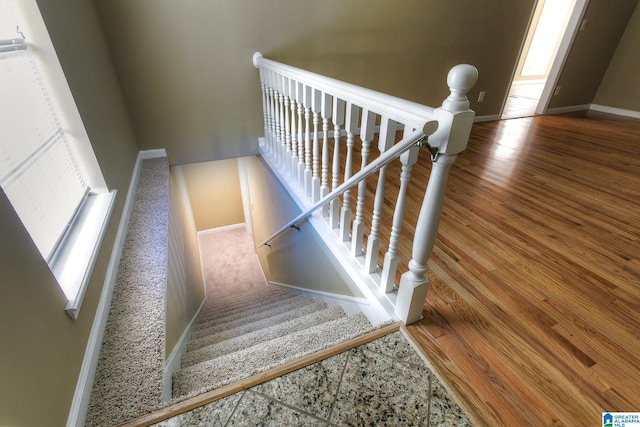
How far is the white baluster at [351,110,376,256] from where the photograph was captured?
1239 millimetres

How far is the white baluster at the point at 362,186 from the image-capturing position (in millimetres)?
1239

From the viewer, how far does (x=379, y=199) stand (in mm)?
1333

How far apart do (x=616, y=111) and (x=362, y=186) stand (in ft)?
17.3

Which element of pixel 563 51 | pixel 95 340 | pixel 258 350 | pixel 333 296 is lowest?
pixel 333 296

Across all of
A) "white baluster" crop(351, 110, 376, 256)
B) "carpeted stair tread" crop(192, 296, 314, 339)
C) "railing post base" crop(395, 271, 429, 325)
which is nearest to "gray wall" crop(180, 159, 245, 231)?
"carpeted stair tread" crop(192, 296, 314, 339)

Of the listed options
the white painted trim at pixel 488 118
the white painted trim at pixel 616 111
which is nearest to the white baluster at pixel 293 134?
the white painted trim at pixel 488 118

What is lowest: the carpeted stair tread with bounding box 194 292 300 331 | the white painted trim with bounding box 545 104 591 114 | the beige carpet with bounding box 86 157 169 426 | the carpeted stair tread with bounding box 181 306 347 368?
the carpeted stair tread with bounding box 194 292 300 331

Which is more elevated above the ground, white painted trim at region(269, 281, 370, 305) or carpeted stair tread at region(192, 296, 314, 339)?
white painted trim at region(269, 281, 370, 305)

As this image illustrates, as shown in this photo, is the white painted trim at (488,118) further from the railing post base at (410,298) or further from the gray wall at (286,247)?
the railing post base at (410,298)

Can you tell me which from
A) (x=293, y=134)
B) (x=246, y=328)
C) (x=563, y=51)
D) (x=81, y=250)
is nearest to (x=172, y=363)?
(x=81, y=250)

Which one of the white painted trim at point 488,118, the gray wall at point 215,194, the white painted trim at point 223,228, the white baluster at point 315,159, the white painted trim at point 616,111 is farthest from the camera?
the white painted trim at point 223,228

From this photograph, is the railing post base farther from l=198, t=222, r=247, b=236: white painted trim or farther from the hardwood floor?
l=198, t=222, r=247, b=236: white painted trim

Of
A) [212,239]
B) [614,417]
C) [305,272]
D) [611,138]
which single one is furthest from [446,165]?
[212,239]

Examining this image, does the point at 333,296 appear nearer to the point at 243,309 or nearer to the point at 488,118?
the point at 243,309
